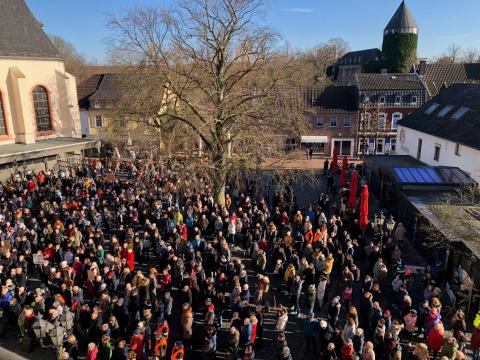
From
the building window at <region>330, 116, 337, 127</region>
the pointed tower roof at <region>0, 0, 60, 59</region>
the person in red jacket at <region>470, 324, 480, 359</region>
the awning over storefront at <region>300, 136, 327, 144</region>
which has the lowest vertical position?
the person in red jacket at <region>470, 324, 480, 359</region>

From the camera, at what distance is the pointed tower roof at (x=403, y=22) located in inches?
2263

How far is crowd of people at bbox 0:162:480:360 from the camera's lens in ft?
31.7

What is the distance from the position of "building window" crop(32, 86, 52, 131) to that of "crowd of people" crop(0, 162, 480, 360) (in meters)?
13.0

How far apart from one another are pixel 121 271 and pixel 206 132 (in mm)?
11092

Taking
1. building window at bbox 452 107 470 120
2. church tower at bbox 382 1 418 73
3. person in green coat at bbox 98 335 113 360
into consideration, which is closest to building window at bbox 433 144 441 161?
building window at bbox 452 107 470 120

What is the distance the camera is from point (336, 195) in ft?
81.9

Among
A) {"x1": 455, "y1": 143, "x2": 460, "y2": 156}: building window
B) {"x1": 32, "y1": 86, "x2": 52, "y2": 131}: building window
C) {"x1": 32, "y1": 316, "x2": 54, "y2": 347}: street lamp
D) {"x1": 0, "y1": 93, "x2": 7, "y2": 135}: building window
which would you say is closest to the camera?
{"x1": 32, "y1": 316, "x2": 54, "y2": 347}: street lamp

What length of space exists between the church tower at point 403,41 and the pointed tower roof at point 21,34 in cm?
4596

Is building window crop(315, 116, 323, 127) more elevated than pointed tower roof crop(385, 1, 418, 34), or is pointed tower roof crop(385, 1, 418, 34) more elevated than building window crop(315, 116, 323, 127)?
pointed tower roof crop(385, 1, 418, 34)

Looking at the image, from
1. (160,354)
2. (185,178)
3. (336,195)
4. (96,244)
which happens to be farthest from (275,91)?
(160,354)

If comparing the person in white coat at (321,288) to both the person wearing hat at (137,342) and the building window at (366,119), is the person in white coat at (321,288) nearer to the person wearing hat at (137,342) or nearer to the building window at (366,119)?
the person wearing hat at (137,342)

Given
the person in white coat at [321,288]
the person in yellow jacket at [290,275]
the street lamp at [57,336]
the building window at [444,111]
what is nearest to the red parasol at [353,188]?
the person in yellow jacket at [290,275]

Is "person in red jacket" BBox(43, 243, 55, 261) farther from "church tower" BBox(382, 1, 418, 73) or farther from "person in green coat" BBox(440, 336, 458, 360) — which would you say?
"church tower" BBox(382, 1, 418, 73)

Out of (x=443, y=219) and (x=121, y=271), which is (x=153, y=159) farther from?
(x=443, y=219)
